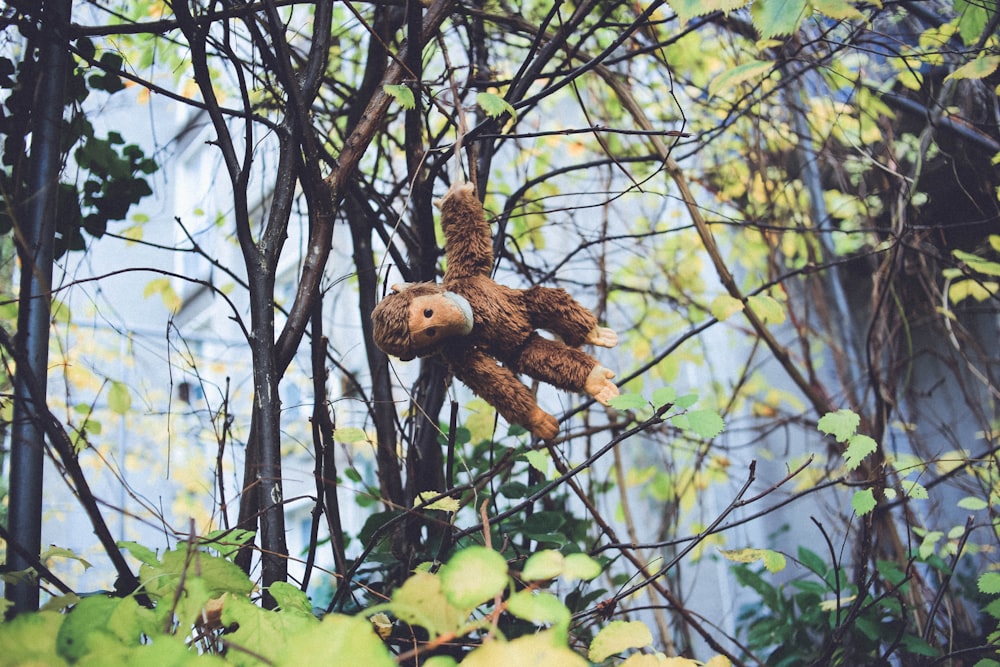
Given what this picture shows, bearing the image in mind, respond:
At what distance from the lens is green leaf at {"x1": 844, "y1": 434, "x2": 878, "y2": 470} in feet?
2.90

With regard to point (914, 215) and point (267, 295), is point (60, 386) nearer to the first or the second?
point (267, 295)

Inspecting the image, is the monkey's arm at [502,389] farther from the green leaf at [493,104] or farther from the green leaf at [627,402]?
the green leaf at [493,104]

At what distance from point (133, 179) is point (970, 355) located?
2302 millimetres

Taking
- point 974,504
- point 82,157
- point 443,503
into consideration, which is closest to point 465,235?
point 443,503

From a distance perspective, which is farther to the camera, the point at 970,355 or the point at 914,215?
the point at 970,355

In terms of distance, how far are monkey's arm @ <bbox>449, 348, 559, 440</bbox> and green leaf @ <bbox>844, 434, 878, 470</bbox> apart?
1.28 ft

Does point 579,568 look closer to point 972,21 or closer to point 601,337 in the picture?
point 601,337

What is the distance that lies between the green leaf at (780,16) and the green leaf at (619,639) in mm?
615

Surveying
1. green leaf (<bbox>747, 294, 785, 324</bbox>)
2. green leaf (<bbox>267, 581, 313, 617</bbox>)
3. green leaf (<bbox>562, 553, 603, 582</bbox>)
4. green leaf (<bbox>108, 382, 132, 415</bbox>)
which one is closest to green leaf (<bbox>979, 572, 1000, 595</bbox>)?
green leaf (<bbox>747, 294, 785, 324</bbox>)

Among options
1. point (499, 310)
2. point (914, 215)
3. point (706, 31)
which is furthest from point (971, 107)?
point (499, 310)

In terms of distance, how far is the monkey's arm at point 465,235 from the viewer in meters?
0.80

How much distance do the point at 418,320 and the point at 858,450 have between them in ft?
1.91

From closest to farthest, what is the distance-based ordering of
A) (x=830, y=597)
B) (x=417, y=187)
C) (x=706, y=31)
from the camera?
(x=417, y=187), (x=830, y=597), (x=706, y=31)

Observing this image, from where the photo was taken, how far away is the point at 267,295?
845mm
